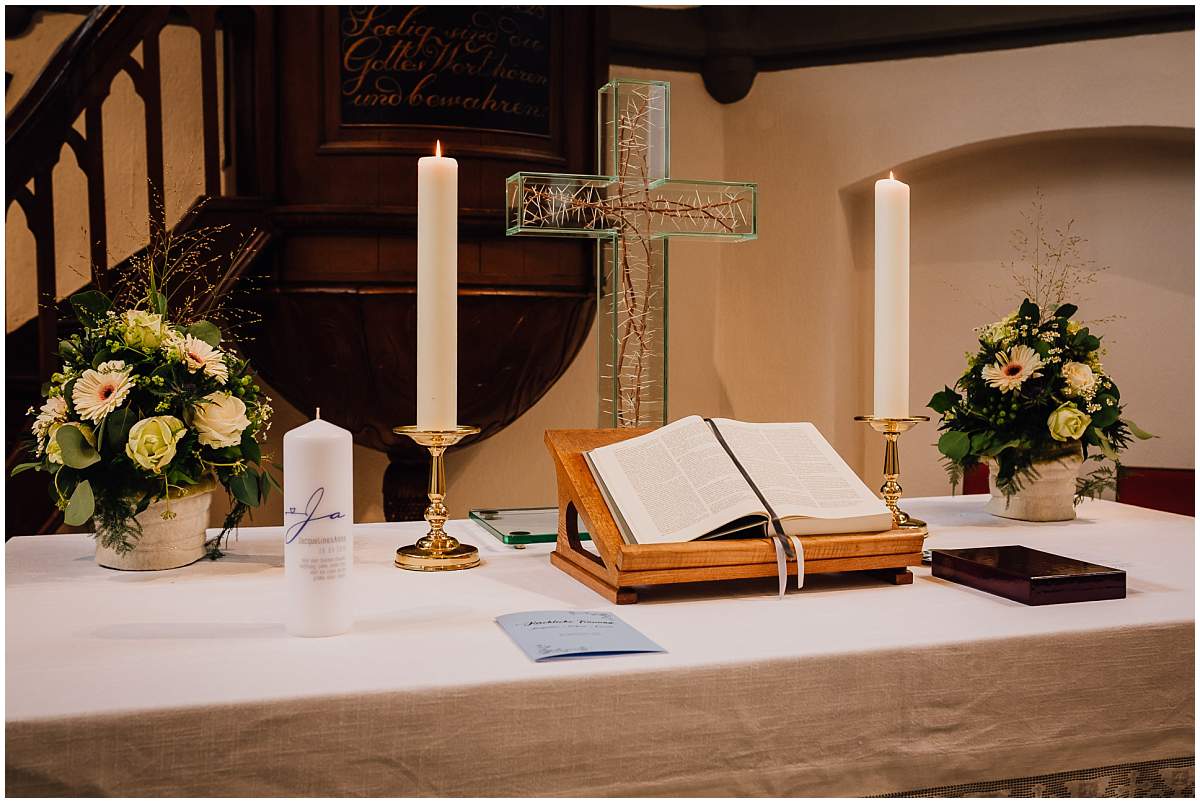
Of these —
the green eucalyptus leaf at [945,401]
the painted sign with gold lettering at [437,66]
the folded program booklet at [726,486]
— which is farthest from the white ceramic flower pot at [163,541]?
the painted sign with gold lettering at [437,66]

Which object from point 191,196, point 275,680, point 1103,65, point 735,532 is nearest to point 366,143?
point 191,196

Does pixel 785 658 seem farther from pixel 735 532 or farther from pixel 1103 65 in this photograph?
pixel 1103 65

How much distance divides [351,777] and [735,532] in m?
0.54

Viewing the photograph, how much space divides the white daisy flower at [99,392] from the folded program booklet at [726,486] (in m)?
0.57

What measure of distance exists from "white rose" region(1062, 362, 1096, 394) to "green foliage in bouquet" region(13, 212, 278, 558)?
123 cm

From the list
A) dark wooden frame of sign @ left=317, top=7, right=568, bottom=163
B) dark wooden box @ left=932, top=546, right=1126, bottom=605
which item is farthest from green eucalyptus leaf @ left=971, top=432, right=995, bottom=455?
dark wooden frame of sign @ left=317, top=7, right=568, bottom=163

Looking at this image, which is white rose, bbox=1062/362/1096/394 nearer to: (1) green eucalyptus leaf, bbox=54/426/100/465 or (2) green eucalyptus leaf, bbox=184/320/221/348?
(2) green eucalyptus leaf, bbox=184/320/221/348

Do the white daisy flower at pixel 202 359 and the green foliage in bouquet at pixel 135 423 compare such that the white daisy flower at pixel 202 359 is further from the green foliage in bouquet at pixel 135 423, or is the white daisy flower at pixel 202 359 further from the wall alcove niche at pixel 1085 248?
the wall alcove niche at pixel 1085 248

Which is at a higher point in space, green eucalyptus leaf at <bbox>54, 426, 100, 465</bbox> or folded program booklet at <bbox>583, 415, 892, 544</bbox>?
green eucalyptus leaf at <bbox>54, 426, 100, 465</bbox>

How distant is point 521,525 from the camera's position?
1.60 m

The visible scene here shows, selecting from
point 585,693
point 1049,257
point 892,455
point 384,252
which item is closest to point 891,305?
point 892,455

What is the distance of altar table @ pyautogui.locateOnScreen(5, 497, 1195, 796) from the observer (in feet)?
2.77

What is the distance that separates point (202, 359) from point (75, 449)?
18cm

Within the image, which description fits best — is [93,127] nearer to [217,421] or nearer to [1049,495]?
[217,421]
